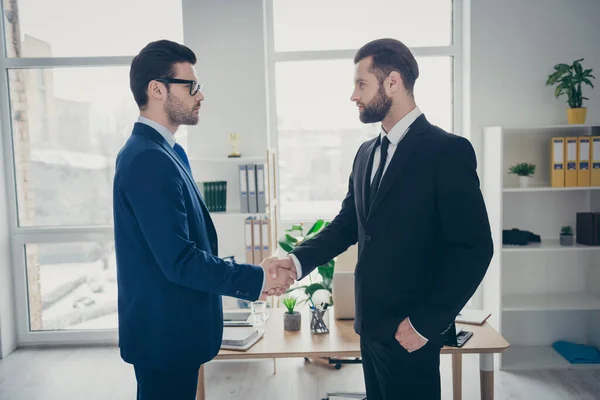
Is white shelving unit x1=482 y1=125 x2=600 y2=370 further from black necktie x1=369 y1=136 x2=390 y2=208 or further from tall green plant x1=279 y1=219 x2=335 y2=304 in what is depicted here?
black necktie x1=369 y1=136 x2=390 y2=208

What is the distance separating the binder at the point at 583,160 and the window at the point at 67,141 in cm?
305

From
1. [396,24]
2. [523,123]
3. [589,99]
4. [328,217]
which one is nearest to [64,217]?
[328,217]

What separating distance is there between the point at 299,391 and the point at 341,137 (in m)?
2.02

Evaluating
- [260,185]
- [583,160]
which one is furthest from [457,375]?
[260,185]

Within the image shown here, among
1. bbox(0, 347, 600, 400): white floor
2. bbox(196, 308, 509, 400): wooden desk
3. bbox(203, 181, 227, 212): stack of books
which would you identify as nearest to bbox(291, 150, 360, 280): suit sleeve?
bbox(196, 308, 509, 400): wooden desk

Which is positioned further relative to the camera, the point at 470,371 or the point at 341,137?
the point at 341,137

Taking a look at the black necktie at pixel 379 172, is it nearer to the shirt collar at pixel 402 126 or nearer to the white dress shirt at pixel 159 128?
the shirt collar at pixel 402 126

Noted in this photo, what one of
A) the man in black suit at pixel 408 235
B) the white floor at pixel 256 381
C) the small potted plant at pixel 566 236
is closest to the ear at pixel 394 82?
the man in black suit at pixel 408 235

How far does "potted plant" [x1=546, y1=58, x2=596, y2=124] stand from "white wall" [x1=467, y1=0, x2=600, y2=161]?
217 millimetres

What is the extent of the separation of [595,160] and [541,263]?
2.85ft

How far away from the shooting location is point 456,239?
1.65m

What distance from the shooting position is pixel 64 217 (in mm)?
4395

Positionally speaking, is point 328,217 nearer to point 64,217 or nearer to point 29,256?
point 64,217

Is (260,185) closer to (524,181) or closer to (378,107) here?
(524,181)
